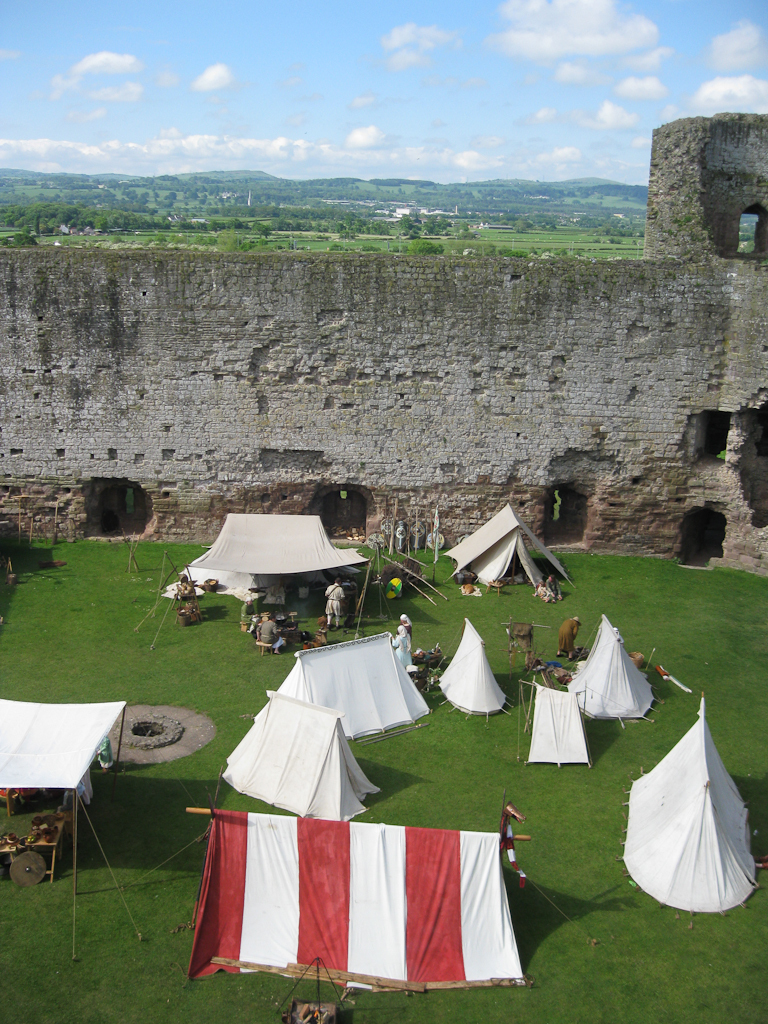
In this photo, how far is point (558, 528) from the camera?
20.2 metres

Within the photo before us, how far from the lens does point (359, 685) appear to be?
1257 cm

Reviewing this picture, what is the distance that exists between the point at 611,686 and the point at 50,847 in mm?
7904

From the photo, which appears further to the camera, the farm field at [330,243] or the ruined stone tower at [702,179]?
the farm field at [330,243]

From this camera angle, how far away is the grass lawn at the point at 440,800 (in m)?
8.06

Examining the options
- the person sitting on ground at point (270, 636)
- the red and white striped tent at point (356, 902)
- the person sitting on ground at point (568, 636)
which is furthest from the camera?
the person sitting on ground at point (568, 636)

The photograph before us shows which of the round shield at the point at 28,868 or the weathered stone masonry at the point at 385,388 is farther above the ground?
the weathered stone masonry at the point at 385,388

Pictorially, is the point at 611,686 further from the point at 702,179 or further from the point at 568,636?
the point at 702,179

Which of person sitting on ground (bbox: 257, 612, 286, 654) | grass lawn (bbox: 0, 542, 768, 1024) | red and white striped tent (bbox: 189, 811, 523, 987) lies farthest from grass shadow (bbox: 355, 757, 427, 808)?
person sitting on ground (bbox: 257, 612, 286, 654)

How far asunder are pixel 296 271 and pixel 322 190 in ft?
341

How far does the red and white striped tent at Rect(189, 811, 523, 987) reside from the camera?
27.3 ft

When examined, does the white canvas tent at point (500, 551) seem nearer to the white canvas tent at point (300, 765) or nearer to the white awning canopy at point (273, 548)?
the white awning canopy at point (273, 548)

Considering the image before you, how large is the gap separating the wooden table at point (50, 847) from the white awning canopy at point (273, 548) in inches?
251

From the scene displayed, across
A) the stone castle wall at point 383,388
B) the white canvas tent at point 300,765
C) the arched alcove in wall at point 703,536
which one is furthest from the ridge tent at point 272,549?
the arched alcove in wall at point 703,536

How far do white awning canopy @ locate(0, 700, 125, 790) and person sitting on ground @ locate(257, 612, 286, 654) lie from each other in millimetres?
4148
